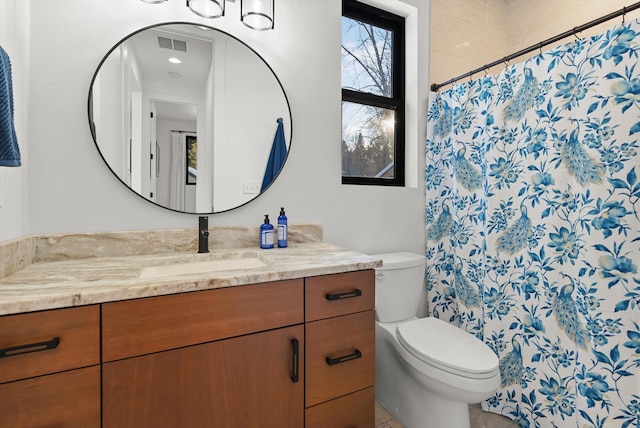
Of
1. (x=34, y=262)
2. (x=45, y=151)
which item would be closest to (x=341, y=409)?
(x=34, y=262)

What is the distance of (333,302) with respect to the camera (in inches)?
44.6

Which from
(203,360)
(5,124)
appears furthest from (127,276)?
(5,124)

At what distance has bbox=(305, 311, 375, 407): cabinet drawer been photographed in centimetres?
109

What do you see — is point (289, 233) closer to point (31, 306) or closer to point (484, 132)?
point (31, 306)

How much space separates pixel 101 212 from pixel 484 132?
199 cm

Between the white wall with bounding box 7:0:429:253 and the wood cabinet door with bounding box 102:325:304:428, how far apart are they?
71 cm

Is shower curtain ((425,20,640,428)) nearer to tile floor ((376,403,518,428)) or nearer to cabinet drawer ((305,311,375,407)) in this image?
tile floor ((376,403,518,428))

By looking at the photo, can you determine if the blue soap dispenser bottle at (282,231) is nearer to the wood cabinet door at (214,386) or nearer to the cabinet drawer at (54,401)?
the wood cabinet door at (214,386)

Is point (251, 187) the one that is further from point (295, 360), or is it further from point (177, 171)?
point (295, 360)

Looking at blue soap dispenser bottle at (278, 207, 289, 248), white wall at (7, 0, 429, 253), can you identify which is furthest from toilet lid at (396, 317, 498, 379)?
blue soap dispenser bottle at (278, 207, 289, 248)

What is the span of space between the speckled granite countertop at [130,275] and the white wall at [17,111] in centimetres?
18

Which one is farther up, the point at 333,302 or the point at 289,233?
the point at 289,233

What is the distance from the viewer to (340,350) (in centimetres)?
115

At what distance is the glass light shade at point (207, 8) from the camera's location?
1360mm
